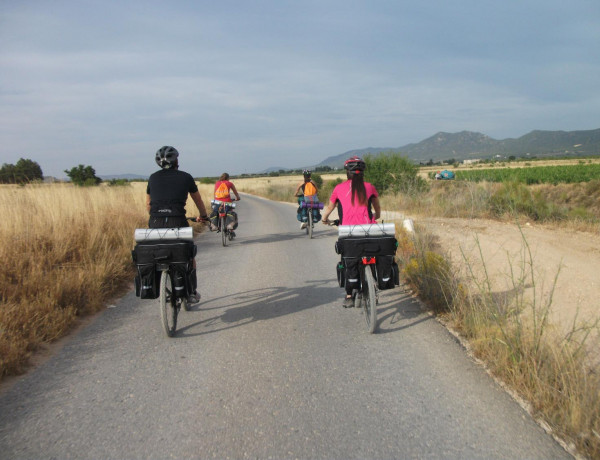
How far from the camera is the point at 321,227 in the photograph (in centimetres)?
1572

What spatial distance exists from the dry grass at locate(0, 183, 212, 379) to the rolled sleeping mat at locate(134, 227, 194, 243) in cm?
147

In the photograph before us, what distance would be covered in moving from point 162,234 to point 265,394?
2.17 meters

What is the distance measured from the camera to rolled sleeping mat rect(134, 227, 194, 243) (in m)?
4.73

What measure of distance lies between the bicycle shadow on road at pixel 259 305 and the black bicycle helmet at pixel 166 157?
1957mm

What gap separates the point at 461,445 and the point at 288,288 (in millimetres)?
4441

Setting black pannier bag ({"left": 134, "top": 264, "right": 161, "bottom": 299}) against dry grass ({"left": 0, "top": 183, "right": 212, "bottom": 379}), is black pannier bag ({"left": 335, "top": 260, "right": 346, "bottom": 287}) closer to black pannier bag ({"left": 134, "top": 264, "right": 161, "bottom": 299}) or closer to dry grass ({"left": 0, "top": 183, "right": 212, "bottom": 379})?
black pannier bag ({"left": 134, "top": 264, "right": 161, "bottom": 299})

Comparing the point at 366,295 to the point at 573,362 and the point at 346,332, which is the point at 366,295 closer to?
the point at 346,332

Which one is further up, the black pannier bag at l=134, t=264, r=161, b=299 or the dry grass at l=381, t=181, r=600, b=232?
the black pannier bag at l=134, t=264, r=161, b=299

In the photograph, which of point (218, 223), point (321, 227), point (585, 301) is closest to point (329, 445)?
point (585, 301)

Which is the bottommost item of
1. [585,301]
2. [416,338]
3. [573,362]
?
[585,301]

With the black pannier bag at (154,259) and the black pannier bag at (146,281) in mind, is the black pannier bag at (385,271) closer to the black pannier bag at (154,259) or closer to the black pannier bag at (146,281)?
the black pannier bag at (154,259)

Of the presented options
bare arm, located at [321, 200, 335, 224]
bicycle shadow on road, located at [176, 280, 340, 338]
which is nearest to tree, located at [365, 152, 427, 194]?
bicycle shadow on road, located at [176, 280, 340, 338]

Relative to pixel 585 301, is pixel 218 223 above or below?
above

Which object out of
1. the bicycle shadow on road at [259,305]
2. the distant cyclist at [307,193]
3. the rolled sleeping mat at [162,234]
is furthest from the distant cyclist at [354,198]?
the distant cyclist at [307,193]
